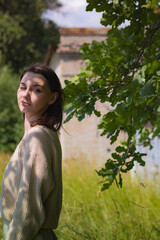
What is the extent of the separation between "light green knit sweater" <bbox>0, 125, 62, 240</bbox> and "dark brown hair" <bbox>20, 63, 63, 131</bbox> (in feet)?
0.30

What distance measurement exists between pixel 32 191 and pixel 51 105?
2.05 feet

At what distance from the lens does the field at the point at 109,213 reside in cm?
341

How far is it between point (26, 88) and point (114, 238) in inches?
69.3

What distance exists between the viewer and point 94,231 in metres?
3.46

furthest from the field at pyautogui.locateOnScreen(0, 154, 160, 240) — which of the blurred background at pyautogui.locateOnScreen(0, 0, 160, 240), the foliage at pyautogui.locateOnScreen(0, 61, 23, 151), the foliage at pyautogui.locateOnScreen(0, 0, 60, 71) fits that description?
the foliage at pyautogui.locateOnScreen(0, 0, 60, 71)

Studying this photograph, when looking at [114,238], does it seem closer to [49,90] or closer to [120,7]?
[49,90]

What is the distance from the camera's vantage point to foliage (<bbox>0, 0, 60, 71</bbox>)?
963 inches

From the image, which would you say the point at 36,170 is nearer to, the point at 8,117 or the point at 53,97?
the point at 53,97

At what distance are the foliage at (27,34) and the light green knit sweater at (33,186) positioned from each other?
72.8 feet

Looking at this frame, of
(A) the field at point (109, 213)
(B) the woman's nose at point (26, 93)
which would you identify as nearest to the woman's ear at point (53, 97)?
(B) the woman's nose at point (26, 93)

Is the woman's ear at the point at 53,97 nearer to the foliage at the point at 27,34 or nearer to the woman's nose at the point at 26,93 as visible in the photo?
the woman's nose at the point at 26,93

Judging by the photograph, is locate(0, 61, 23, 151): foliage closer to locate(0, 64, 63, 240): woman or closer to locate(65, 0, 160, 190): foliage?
locate(65, 0, 160, 190): foliage

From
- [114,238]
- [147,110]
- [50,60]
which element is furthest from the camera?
[50,60]

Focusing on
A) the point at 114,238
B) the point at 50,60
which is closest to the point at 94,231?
the point at 114,238
